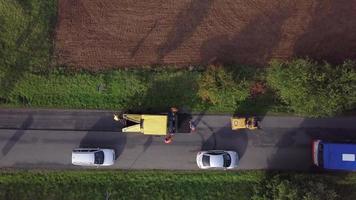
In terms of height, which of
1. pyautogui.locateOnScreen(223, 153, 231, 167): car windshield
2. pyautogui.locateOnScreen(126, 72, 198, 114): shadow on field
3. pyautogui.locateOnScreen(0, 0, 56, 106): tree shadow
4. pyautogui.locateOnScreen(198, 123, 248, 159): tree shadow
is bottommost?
pyautogui.locateOnScreen(223, 153, 231, 167): car windshield

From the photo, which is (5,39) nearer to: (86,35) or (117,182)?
(86,35)

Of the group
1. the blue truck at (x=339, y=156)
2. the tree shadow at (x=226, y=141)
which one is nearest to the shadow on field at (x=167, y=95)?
the tree shadow at (x=226, y=141)

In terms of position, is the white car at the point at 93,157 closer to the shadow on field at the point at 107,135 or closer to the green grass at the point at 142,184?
the shadow on field at the point at 107,135

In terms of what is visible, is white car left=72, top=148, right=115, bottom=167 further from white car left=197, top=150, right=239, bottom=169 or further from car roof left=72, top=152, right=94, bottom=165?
white car left=197, top=150, right=239, bottom=169

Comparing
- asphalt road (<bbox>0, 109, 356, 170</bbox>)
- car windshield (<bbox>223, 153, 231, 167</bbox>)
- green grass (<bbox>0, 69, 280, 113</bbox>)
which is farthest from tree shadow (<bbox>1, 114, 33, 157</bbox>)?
car windshield (<bbox>223, 153, 231, 167</bbox>)

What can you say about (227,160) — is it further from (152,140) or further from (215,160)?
(152,140)

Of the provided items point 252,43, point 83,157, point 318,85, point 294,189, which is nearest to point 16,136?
point 83,157
